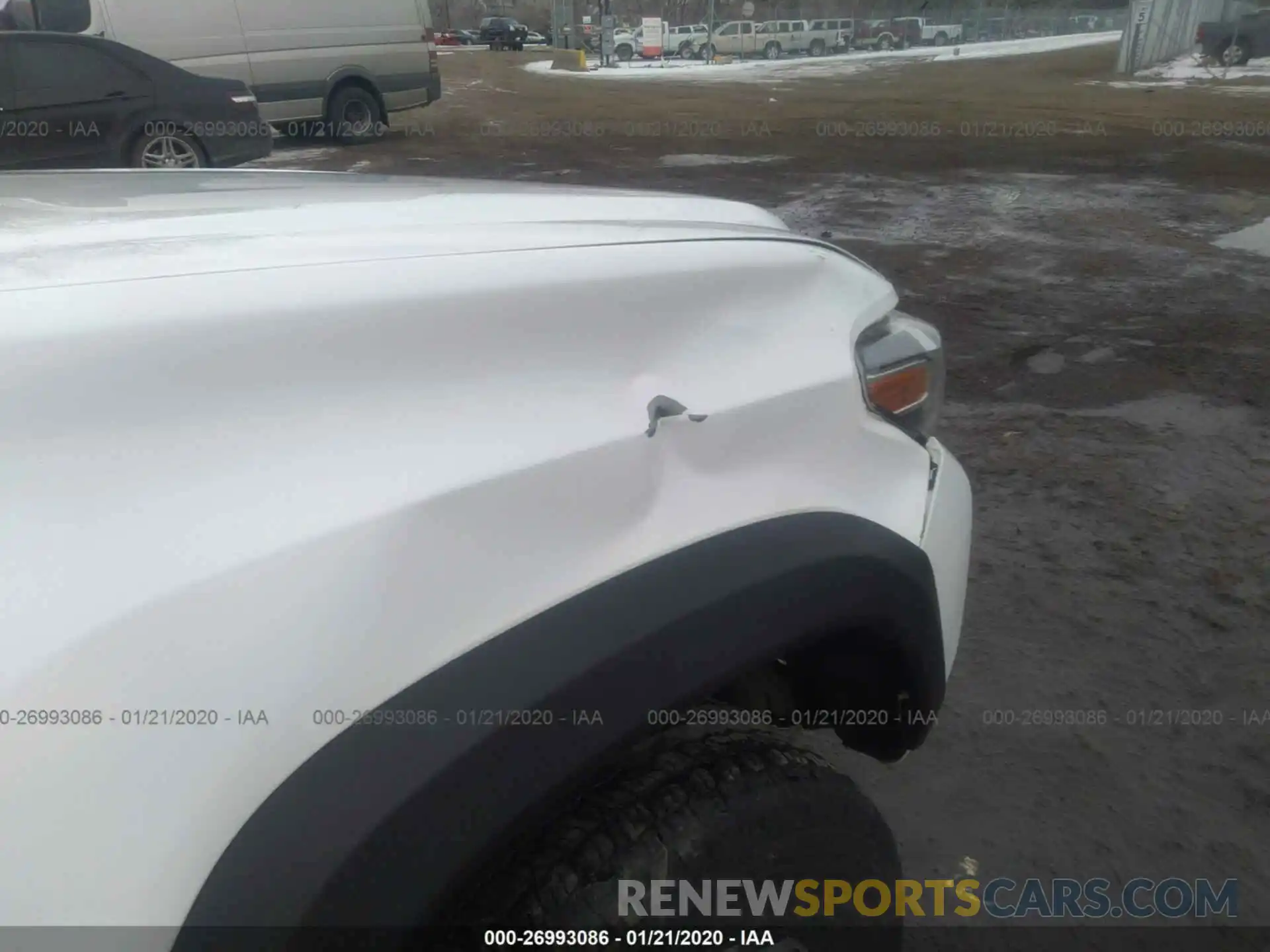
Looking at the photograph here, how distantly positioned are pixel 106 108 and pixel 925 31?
4238 centimetres

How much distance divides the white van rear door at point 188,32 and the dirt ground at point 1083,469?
130cm

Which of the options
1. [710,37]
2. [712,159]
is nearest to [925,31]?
[710,37]

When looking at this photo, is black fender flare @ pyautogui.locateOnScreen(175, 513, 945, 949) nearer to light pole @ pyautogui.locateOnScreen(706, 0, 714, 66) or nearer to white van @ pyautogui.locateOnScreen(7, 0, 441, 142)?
white van @ pyautogui.locateOnScreen(7, 0, 441, 142)

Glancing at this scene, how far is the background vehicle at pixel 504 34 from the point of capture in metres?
46.7

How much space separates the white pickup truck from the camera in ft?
141

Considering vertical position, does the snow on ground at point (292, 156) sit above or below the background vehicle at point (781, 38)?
above

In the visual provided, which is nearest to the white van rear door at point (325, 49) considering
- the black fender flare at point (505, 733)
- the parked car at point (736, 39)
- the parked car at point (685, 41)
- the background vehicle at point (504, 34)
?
the black fender flare at point (505, 733)

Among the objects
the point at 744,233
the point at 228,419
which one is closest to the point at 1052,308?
the point at 744,233

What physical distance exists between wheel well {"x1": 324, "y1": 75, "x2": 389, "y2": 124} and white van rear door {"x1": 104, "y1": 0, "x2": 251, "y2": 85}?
1.08 meters

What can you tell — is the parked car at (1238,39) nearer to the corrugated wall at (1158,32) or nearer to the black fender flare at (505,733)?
the corrugated wall at (1158,32)

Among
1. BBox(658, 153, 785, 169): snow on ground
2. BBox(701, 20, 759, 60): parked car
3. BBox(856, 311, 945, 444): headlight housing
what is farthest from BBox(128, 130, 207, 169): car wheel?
BBox(701, 20, 759, 60): parked car

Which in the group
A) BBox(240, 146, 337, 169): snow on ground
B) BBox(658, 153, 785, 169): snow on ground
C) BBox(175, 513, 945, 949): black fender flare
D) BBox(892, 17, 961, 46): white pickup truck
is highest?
BBox(175, 513, 945, 949): black fender flare

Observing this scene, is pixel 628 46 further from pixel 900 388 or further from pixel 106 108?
pixel 900 388

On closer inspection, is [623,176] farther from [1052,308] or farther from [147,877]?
[147,877]
